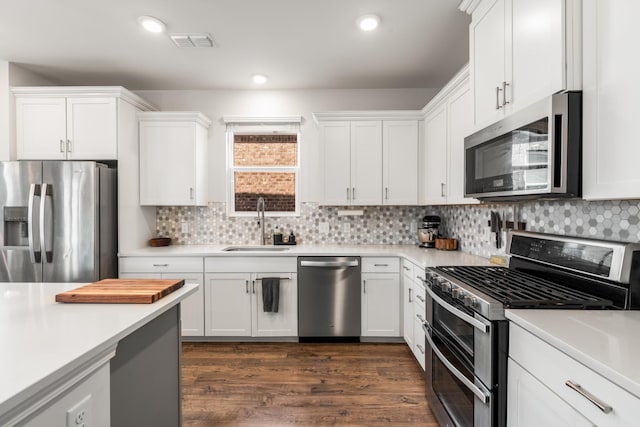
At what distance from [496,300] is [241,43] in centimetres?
259

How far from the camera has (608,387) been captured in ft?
2.67

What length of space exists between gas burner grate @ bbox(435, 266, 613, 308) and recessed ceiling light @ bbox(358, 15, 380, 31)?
5.88ft

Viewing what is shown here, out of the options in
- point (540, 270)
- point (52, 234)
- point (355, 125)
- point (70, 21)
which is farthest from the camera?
point (355, 125)

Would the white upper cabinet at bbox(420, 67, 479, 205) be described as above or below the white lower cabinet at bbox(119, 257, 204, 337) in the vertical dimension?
above

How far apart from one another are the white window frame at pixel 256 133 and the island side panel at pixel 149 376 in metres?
2.22

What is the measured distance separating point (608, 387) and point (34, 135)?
14.0 ft

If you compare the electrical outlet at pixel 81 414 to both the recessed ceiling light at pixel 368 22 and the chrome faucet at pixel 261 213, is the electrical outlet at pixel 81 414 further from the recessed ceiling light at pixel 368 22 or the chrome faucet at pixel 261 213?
the chrome faucet at pixel 261 213

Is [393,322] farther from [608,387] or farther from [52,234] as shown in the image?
[52,234]

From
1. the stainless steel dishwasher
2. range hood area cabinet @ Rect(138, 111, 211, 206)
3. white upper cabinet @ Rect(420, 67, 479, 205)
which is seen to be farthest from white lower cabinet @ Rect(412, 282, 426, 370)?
range hood area cabinet @ Rect(138, 111, 211, 206)

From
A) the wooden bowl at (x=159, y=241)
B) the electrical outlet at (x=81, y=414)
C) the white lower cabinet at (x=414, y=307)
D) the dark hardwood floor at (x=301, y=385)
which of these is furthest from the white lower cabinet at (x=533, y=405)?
the wooden bowl at (x=159, y=241)

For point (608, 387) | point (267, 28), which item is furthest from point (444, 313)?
point (267, 28)

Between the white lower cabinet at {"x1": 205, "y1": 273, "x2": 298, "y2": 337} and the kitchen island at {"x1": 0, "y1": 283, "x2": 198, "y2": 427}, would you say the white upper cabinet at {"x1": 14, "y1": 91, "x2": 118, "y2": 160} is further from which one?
the kitchen island at {"x1": 0, "y1": 283, "x2": 198, "y2": 427}

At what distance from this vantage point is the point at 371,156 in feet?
11.1

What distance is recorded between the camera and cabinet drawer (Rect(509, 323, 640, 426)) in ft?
2.55
